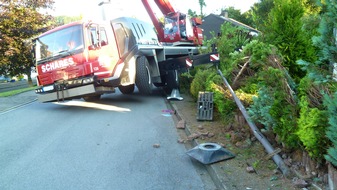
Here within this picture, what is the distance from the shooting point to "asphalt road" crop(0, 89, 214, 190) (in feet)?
13.0

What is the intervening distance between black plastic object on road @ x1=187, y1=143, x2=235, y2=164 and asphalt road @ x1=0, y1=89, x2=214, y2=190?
0.17 metres

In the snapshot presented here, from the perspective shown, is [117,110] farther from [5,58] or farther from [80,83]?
[5,58]

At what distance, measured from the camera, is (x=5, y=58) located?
17.3m

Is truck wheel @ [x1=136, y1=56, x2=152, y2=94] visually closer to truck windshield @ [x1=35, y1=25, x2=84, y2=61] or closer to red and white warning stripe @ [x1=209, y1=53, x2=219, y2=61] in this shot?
truck windshield @ [x1=35, y1=25, x2=84, y2=61]

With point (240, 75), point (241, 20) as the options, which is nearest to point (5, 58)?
point (240, 75)

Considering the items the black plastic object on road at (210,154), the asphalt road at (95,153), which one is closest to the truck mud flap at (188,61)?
the asphalt road at (95,153)

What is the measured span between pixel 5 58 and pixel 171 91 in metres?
11.7

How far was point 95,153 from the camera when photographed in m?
5.10

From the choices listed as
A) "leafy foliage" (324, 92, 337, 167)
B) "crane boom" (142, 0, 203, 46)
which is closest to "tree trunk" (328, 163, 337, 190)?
"leafy foliage" (324, 92, 337, 167)

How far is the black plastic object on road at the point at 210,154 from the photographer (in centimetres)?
428

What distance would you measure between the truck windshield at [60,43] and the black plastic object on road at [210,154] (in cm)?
561

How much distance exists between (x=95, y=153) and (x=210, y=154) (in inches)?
80.8

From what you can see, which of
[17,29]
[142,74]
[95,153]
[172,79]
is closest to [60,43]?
[142,74]

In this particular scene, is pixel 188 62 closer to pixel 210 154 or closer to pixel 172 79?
pixel 172 79
